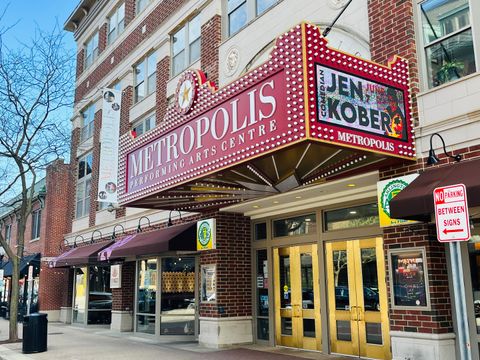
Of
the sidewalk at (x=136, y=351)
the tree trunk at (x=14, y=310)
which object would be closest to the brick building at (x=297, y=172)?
the sidewalk at (x=136, y=351)

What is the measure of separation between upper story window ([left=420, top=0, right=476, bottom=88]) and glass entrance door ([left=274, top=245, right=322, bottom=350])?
5.01 meters

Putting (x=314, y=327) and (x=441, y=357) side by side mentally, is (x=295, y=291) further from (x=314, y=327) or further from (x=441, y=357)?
(x=441, y=357)

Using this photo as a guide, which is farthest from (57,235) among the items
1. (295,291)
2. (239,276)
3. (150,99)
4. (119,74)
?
(295,291)

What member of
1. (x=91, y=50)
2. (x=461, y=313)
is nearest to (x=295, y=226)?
(x=461, y=313)

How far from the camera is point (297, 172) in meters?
9.74

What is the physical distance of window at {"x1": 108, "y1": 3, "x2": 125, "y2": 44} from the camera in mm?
21609

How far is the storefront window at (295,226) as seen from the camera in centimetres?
1236

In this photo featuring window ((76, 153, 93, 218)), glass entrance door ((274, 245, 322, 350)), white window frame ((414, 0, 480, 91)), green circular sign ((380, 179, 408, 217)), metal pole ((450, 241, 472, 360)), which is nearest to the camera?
metal pole ((450, 241, 472, 360))

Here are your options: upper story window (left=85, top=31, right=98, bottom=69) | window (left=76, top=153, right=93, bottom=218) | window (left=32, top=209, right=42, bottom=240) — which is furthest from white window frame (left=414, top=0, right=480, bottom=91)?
window (left=32, top=209, right=42, bottom=240)

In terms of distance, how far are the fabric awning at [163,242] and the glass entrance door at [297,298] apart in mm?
2331

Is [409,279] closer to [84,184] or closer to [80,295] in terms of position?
[80,295]

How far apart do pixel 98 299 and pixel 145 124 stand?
8.11 metres

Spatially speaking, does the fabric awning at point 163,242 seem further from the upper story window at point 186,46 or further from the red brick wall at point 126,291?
the upper story window at point 186,46

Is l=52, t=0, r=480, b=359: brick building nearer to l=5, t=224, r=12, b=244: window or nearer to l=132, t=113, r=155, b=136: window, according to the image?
l=132, t=113, r=155, b=136: window
